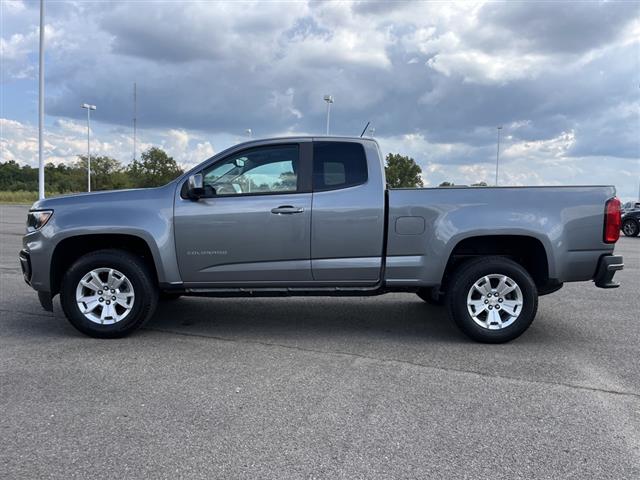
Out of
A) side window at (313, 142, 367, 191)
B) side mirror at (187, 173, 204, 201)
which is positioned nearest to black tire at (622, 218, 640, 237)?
side window at (313, 142, 367, 191)

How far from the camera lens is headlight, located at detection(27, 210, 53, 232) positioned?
17.5 ft

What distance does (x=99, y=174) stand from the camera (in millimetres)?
72375

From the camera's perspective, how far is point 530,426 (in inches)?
136

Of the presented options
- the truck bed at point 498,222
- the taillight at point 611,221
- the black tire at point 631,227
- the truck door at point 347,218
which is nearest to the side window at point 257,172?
the truck door at point 347,218

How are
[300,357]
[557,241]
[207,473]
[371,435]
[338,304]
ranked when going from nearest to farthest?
1. [207,473]
2. [371,435]
3. [300,357]
4. [557,241]
5. [338,304]

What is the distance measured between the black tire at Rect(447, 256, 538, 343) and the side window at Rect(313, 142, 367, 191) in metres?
1.38

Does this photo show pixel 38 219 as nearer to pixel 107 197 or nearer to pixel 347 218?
pixel 107 197

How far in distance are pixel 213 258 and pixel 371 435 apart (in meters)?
2.60

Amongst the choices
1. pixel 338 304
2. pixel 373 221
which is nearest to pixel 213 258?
pixel 373 221

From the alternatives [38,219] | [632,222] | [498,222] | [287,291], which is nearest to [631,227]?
[632,222]

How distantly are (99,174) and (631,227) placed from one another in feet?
215

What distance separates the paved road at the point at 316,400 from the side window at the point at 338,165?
1.55m

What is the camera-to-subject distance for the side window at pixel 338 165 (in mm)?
5336

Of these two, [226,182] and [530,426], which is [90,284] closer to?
[226,182]
